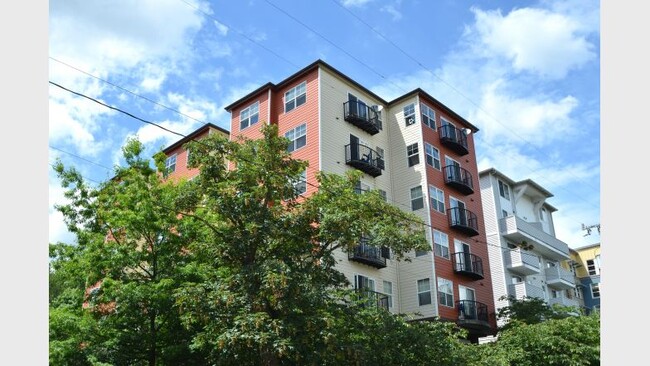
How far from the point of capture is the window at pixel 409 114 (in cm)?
3634

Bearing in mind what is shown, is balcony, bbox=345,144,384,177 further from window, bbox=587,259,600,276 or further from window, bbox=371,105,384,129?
window, bbox=587,259,600,276

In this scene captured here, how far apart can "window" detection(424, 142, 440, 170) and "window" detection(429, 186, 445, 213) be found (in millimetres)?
1694

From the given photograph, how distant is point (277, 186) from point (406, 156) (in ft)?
63.1

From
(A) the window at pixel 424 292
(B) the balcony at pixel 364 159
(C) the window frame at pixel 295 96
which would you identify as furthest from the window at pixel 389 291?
(C) the window frame at pixel 295 96

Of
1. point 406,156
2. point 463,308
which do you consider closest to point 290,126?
point 406,156

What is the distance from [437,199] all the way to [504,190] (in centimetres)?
1443

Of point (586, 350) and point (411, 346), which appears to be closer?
point (411, 346)

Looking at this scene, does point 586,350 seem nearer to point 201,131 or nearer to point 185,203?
point 185,203

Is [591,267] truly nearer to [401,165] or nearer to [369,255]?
[401,165]

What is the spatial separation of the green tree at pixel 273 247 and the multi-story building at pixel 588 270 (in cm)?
4972

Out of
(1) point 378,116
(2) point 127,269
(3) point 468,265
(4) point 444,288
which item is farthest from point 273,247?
(1) point 378,116

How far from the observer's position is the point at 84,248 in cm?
2227

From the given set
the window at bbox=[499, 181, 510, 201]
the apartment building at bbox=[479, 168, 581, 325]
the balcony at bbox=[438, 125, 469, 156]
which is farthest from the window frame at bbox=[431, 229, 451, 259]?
the window at bbox=[499, 181, 510, 201]

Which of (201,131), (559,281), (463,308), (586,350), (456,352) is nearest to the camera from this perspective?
(456,352)
